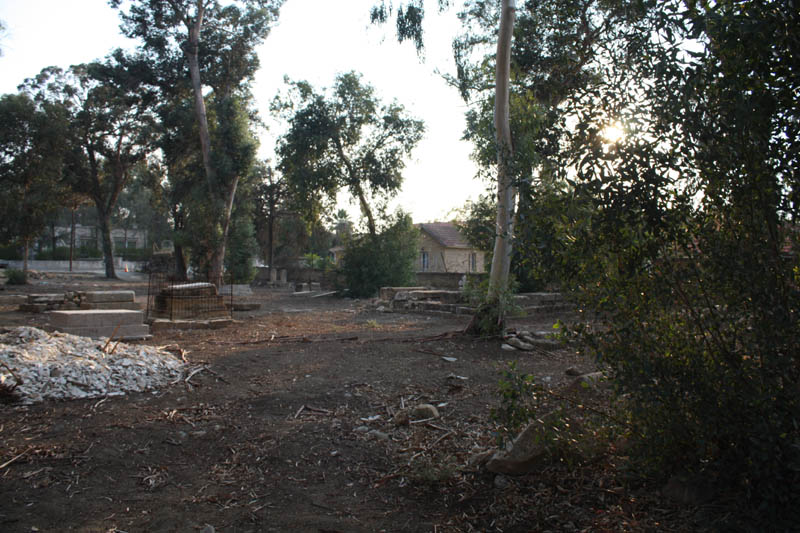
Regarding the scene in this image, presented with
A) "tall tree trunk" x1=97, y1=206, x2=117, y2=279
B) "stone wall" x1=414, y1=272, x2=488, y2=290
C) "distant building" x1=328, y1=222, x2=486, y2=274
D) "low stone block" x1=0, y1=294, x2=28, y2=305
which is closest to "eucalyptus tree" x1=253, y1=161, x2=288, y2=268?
"distant building" x1=328, y1=222, x2=486, y2=274

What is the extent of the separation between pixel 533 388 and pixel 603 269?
0.87m

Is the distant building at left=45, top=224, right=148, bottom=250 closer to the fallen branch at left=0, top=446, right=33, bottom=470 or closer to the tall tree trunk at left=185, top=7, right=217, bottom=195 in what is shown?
the tall tree trunk at left=185, top=7, right=217, bottom=195

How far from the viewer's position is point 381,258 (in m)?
24.4

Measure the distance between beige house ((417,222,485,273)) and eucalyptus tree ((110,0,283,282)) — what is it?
688 inches

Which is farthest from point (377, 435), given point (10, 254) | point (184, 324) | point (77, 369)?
point (10, 254)

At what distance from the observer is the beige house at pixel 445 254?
40.9 m

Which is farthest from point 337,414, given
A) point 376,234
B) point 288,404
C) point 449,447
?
point 376,234

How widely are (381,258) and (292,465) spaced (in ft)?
66.3

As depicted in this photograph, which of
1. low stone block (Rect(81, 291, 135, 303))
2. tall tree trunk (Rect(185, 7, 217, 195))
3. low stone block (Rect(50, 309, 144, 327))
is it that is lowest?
low stone block (Rect(50, 309, 144, 327))

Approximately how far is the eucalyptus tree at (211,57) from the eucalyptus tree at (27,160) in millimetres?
7402

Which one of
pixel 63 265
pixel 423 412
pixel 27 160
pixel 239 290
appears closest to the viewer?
pixel 423 412

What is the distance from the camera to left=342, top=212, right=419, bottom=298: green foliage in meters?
24.4

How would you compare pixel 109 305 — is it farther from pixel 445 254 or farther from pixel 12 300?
pixel 445 254

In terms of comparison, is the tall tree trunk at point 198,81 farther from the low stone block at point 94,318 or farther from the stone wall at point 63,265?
the stone wall at point 63,265
